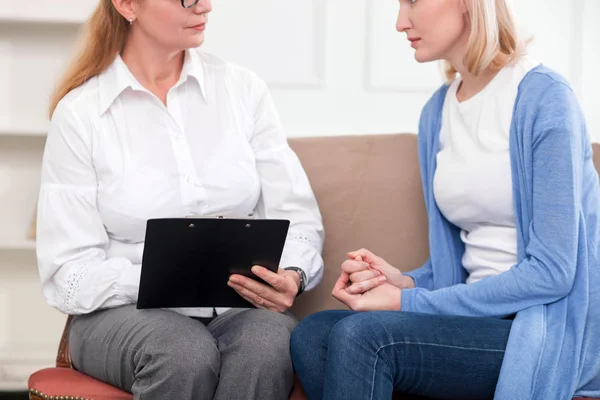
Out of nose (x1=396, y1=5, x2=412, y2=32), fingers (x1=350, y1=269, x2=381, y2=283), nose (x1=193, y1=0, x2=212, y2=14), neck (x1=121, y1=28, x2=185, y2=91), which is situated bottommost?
fingers (x1=350, y1=269, x2=381, y2=283)

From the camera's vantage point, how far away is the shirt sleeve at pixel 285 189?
1729 mm

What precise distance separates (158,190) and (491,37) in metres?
0.73

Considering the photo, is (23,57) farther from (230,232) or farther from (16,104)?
(230,232)

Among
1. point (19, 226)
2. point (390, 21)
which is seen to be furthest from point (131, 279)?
point (390, 21)

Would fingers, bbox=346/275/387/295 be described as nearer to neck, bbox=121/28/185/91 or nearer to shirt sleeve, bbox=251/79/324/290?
shirt sleeve, bbox=251/79/324/290

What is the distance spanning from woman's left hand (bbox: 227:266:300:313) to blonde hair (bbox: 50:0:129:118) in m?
0.59

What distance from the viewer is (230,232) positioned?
1.42 meters

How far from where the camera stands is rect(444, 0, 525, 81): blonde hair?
4.83 feet

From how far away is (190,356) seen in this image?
4.59 feet

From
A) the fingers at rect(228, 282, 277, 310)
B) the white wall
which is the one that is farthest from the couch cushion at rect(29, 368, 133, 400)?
the white wall

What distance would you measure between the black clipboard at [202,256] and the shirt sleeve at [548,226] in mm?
355

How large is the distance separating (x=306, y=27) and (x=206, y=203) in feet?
3.45

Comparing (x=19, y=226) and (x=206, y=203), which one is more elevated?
(x=206, y=203)

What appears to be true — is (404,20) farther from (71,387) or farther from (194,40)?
Answer: (71,387)
